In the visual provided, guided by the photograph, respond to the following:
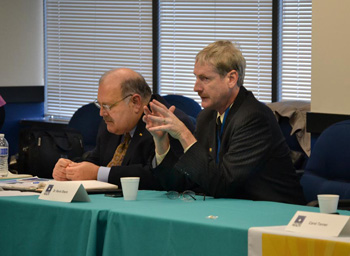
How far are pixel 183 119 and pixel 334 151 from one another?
32.0 inches

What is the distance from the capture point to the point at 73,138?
5.35m

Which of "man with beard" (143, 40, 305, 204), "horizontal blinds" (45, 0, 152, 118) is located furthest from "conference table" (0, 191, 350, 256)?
"horizontal blinds" (45, 0, 152, 118)

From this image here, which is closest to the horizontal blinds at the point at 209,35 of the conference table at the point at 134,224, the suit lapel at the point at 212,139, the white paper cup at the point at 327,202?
the suit lapel at the point at 212,139

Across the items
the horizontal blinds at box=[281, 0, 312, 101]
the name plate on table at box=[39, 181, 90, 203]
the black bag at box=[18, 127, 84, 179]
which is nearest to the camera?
the name plate on table at box=[39, 181, 90, 203]

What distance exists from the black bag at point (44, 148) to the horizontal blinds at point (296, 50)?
73.8 inches

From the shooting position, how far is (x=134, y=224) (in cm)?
257

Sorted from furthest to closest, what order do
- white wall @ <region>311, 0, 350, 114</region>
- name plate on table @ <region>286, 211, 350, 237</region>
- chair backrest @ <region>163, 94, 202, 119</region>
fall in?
chair backrest @ <region>163, 94, 202, 119</region> < white wall @ <region>311, 0, 350, 114</region> < name plate on table @ <region>286, 211, 350, 237</region>

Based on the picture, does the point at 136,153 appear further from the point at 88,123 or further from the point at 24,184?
the point at 88,123

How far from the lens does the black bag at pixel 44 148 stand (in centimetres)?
475

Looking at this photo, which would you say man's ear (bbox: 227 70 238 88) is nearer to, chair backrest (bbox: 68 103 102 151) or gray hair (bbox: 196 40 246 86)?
gray hair (bbox: 196 40 246 86)

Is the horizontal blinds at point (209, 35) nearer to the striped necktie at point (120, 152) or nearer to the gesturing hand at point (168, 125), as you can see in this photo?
the striped necktie at point (120, 152)

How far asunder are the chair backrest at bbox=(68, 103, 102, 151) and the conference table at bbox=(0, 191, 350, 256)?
3.16 m

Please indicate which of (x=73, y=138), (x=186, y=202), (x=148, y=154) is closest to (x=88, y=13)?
(x=73, y=138)

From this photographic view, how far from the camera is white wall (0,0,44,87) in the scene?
7.19 meters
